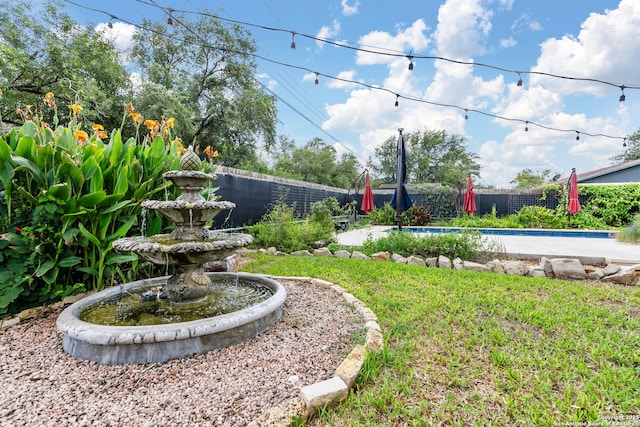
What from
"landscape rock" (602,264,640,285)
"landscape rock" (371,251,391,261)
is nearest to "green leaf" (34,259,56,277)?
"landscape rock" (371,251,391,261)

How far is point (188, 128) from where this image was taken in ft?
39.7

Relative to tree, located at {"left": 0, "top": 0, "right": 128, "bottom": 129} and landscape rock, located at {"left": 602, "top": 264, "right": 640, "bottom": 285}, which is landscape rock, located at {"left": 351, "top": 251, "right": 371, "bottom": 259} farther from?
tree, located at {"left": 0, "top": 0, "right": 128, "bottom": 129}

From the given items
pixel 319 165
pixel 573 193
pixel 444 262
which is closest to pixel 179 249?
pixel 444 262

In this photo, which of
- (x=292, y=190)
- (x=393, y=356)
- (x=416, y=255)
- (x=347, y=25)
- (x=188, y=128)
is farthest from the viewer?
(x=188, y=128)

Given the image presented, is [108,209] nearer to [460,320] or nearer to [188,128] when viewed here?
[460,320]

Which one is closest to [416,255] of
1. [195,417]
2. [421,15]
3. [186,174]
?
[186,174]

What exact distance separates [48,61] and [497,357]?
13.3 meters

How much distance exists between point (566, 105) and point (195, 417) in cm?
1378

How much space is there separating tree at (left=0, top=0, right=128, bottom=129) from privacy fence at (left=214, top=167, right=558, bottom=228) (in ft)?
16.4

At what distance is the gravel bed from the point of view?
1.23 metres

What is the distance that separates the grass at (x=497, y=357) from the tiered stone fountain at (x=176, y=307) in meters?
0.83

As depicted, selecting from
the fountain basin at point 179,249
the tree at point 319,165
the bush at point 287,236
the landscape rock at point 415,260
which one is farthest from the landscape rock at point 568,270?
the tree at point 319,165

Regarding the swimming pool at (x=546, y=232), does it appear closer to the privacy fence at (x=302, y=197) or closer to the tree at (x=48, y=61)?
the privacy fence at (x=302, y=197)

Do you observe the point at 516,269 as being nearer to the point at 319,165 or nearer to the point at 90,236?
the point at 90,236
